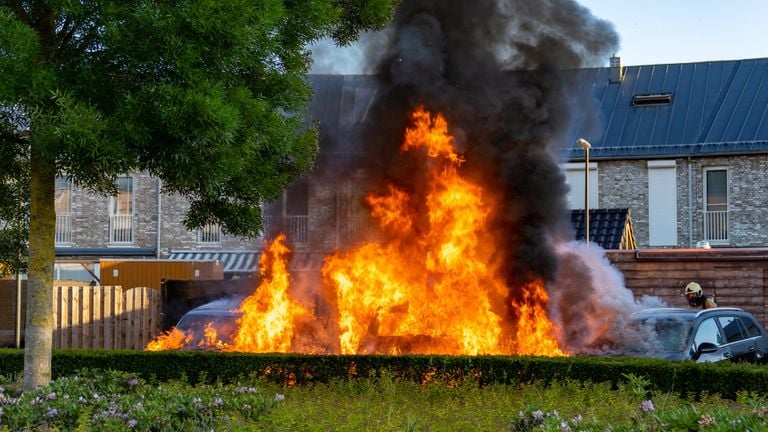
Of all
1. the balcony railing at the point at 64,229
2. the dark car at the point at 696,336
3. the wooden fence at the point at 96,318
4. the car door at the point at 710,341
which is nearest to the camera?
the car door at the point at 710,341

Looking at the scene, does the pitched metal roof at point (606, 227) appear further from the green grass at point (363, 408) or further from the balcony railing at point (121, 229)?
the balcony railing at point (121, 229)

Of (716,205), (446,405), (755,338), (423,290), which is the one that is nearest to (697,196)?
(716,205)

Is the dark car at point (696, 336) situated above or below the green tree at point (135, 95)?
below

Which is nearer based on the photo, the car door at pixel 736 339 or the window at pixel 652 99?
the car door at pixel 736 339

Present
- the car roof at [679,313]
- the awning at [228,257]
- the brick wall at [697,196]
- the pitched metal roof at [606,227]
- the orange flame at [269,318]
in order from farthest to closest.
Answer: the brick wall at [697,196], the awning at [228,257], the pitched metal roof at [606,227], the orange flame at [269,318], the car roof at [679,313]

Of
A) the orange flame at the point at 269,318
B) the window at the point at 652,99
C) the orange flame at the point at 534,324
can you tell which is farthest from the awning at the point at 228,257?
the orange flame at the point at 534,324

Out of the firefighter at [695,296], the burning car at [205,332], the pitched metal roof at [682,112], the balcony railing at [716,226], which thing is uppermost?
the pitched metal roof at [682,112]

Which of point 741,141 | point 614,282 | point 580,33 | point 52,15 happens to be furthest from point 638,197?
point 52,15

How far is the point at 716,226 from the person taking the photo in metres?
34.8

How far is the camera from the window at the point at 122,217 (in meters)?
36.9

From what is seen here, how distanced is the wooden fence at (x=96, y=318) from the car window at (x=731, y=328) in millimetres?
12188

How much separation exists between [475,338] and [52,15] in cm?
824

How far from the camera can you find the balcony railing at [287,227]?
2039cm

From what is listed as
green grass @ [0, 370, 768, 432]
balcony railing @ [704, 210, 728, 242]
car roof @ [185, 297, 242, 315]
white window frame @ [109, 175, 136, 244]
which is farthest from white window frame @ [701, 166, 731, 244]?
green grass @ [0, 370, 768, 432]
